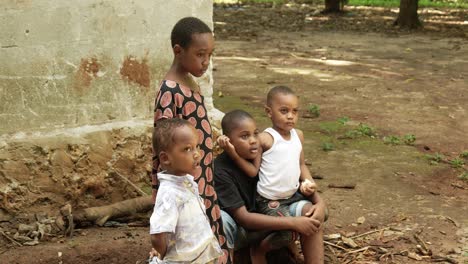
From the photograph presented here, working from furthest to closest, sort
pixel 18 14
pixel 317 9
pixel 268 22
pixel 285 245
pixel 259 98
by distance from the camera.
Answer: pixel 317 9, pixel 268 22, pixel 259 98, pixel 18 14, pixel 285 245

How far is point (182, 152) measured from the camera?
289 centimetres

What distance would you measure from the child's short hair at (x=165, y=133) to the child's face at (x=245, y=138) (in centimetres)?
66

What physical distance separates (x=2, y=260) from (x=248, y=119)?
1590 mm

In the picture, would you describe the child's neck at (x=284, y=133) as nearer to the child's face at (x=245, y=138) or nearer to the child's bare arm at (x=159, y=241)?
the child's face at (x=245, y=138)

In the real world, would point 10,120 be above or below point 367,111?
above

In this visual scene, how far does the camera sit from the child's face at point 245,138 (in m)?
3.56

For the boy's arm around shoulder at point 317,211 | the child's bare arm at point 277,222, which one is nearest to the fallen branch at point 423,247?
the boy's arm around shoulder at point 317,211

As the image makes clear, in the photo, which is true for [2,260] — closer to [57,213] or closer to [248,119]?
[57,213]

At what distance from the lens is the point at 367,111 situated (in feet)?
24.0

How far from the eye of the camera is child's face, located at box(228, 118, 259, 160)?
3.56 m

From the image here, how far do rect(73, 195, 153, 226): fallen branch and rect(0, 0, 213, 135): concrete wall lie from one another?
53 centimetres

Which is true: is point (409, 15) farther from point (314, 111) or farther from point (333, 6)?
point (314, 111)

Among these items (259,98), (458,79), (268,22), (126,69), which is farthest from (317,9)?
(126,69)

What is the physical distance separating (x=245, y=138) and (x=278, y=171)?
0.87ft
